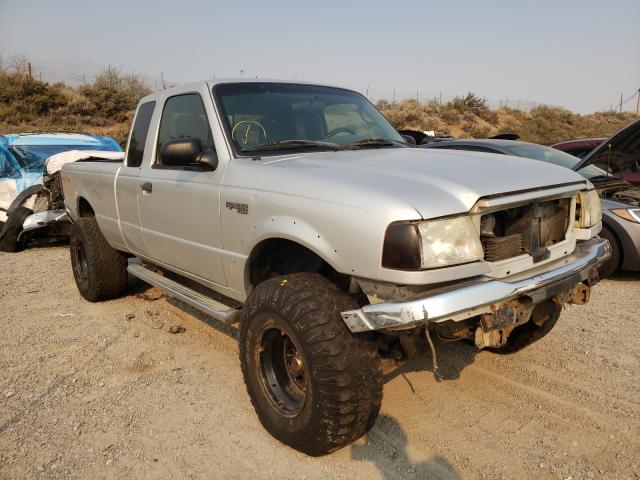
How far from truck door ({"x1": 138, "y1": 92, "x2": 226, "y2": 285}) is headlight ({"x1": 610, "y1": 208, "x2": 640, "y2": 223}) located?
4.55m

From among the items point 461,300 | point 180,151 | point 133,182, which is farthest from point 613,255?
point 133,182

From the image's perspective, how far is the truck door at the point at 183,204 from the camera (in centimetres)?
328

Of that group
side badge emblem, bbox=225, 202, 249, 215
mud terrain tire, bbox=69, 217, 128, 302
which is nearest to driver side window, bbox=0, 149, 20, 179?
mud terrain tire, bbox=69, 217, 128, 302

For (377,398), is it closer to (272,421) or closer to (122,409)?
(272,421)

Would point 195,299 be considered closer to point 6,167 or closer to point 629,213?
point 629,213

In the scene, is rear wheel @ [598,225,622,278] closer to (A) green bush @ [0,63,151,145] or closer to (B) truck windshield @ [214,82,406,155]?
(B) truck windshield @ [214,82,406,155]

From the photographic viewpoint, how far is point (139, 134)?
439 cm

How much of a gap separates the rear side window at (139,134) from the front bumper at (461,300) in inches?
108

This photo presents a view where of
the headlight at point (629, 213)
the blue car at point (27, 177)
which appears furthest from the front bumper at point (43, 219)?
the headlight at point (629, 213)

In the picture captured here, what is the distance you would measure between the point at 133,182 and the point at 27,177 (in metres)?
5.61

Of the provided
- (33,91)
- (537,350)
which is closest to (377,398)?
(537,350)

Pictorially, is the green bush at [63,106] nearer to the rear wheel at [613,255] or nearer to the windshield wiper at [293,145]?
the rear wheel at [613,255]

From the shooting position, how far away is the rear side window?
4265 millimetres

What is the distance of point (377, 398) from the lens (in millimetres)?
2463
